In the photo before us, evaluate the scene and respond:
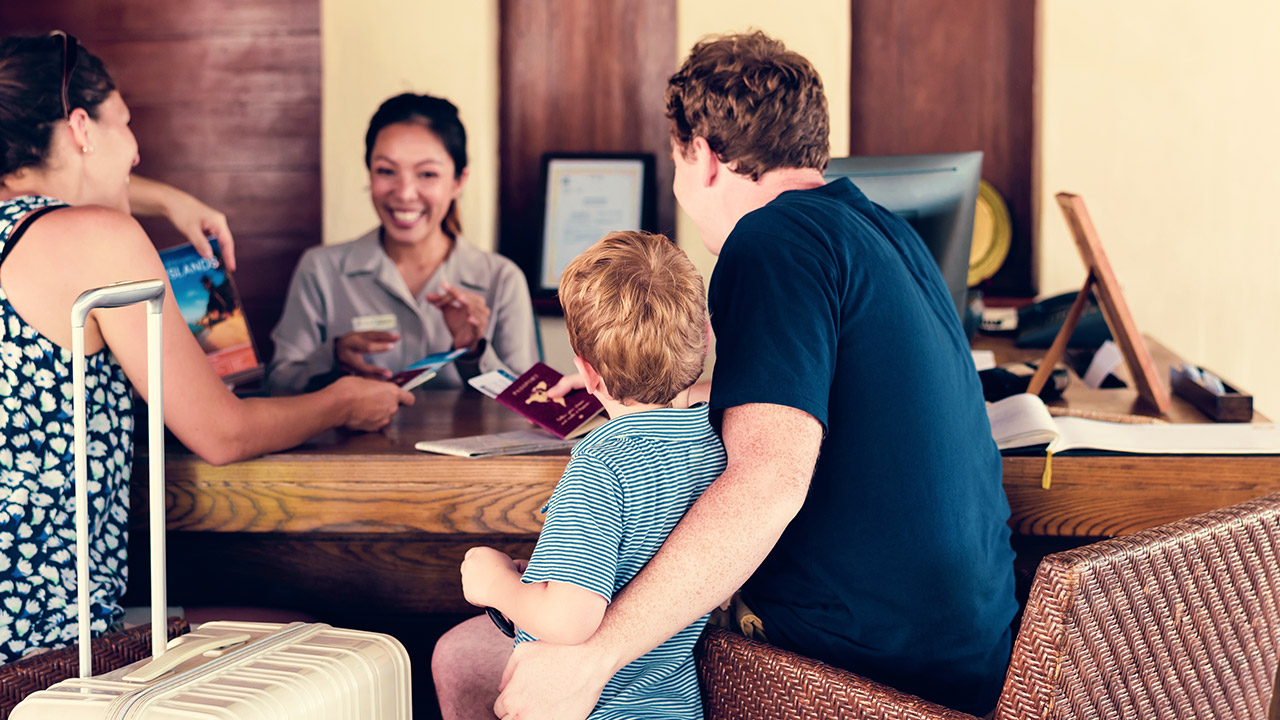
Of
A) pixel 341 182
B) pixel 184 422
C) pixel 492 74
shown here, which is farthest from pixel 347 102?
pixel 184 422

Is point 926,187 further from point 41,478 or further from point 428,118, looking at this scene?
point 41,478

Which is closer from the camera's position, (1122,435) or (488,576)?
(488,576)

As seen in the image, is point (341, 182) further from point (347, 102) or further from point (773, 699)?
point (773, 699)

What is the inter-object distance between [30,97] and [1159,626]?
1.63 m

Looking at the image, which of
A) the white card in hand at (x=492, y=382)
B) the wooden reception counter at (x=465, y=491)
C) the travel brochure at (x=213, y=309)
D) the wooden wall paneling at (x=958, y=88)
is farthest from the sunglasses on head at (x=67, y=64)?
the wooden wall paneling at (x=958, y=88)

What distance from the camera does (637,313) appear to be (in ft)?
3.76

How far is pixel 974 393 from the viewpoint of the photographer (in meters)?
1.28

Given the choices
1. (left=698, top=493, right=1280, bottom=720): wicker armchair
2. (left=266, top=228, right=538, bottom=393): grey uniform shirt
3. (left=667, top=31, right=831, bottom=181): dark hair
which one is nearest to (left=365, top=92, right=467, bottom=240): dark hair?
(left=266, top=228, right=538, bottom=393): grey uniform shirt

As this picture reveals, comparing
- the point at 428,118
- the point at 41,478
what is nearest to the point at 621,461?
the point at 41,478

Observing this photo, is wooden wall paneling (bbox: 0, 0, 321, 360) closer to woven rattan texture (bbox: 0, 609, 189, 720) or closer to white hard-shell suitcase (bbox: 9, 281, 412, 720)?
woven rattan texture (bbox: 0, 609, 189, 720)

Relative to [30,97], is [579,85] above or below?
above

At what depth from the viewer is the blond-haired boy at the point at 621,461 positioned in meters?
1.10

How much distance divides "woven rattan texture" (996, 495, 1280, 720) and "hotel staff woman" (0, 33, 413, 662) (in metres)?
1.15

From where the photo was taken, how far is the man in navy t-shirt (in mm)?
1111
